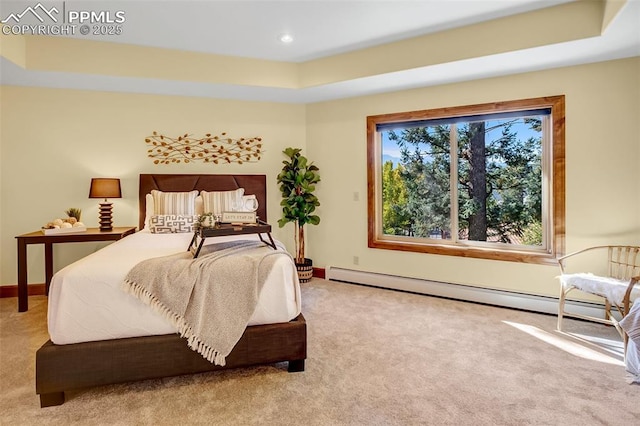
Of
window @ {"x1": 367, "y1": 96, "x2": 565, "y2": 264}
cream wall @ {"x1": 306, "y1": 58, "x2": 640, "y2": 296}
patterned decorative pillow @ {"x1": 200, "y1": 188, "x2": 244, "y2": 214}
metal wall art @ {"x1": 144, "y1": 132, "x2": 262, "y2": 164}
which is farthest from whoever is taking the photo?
metal wall art @ {"x1": 144, "y1": 132, "x2": 262, "y2": 164}

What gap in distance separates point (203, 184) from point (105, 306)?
260 centimetres

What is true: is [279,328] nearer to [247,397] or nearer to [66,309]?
[247,397]

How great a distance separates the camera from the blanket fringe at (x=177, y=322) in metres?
2.03

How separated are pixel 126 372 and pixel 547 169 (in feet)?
13.1

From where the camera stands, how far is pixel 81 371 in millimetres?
1947

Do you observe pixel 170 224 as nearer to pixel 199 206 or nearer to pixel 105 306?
pixel 199 206

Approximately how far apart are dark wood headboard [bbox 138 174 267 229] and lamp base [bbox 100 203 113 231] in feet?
1.19

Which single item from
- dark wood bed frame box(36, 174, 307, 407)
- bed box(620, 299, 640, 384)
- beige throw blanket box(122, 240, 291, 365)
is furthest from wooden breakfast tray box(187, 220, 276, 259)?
bed box(620, 299, 640, 384)

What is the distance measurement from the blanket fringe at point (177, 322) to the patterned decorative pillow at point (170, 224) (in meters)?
1.77

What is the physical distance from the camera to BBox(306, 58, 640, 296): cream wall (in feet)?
10.3

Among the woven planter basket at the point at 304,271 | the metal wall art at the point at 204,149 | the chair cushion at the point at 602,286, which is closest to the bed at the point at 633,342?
the chair cushion at the point at 602,286

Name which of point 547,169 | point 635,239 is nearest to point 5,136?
point 547,169

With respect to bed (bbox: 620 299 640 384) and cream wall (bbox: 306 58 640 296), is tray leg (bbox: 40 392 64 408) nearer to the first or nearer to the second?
cream wall (bbox: 306 58 640 296)

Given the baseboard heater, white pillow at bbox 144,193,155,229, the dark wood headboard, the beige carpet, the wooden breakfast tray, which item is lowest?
the beige carpet
